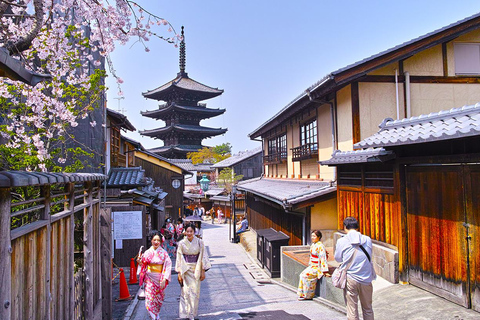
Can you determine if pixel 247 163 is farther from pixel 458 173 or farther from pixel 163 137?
pixel 458 173

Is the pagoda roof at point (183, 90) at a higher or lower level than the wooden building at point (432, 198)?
higher

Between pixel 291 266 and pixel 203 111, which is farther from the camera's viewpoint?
pixel 203 111

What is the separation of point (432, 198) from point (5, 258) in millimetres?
5980

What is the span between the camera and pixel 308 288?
757cm

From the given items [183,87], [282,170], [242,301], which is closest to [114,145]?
[282,170]

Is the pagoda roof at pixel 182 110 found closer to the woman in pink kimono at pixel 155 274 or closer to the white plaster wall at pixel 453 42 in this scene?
the white plaster wall at pixel 453 42

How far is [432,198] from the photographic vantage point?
5840 millimetres

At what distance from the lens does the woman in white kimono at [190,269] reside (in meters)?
6.25

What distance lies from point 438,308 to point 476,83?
7.78 metres

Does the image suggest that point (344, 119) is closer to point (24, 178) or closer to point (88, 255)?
point (88, 255)

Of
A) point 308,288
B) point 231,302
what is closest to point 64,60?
point 231,302

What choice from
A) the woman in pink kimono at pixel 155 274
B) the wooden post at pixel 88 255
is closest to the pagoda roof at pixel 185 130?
the woman in pink kimono at pixel 155 274

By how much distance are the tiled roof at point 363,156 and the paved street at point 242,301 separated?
3.06m

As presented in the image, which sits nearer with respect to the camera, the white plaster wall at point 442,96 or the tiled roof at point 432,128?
the tiled roof at point 432,128
